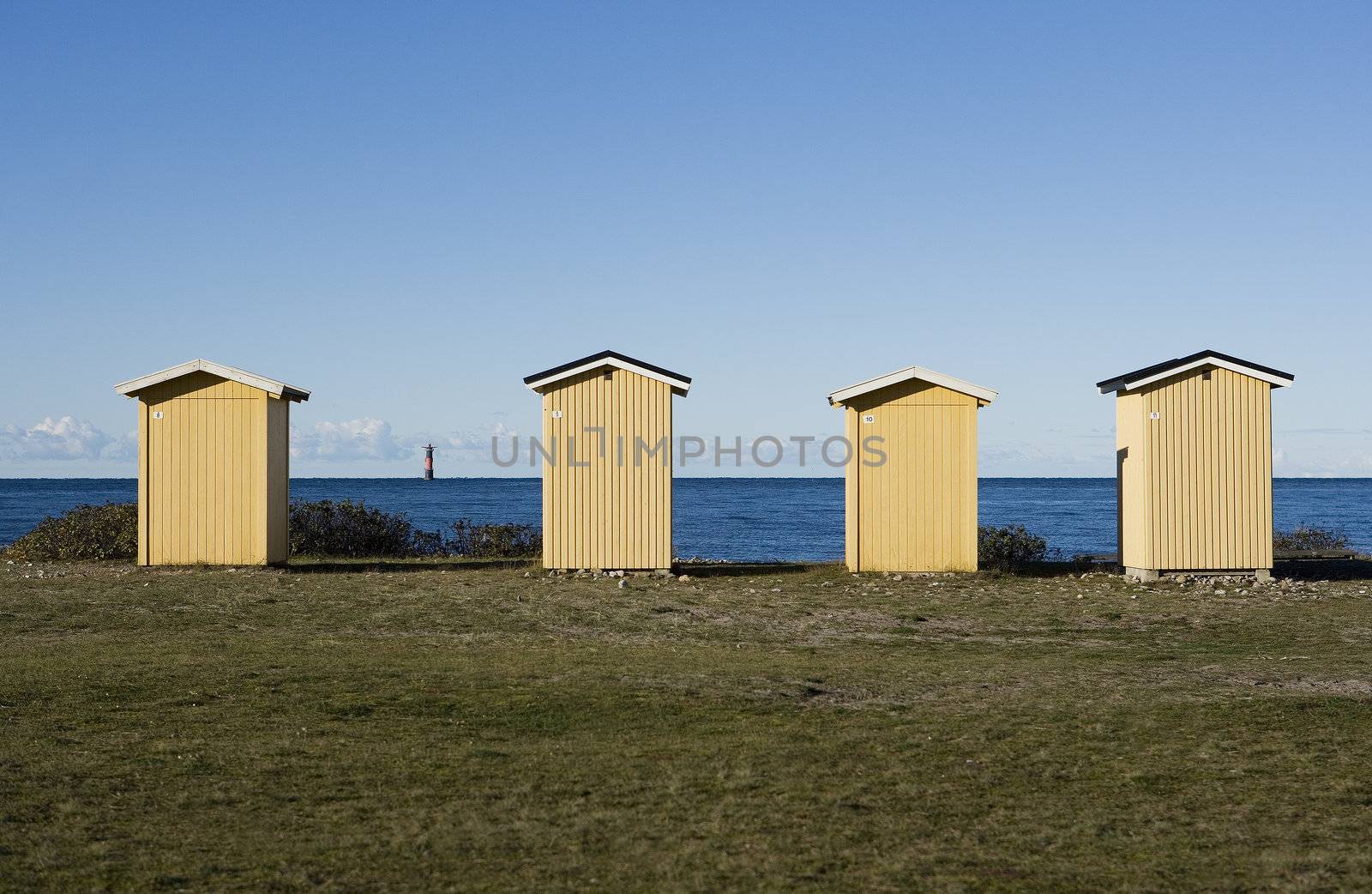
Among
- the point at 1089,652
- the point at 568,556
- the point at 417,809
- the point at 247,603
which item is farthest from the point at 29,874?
the point at 568,556

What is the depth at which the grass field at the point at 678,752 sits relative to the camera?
18.7 feet

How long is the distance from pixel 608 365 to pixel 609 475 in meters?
1.75

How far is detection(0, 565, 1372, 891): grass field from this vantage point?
5.69 m

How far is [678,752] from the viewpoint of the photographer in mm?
7871

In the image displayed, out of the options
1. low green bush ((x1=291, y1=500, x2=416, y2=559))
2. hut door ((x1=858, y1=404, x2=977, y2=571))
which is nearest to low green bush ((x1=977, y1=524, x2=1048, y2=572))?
hut door ((x1=858, y1=404, x2=977, y2=571))

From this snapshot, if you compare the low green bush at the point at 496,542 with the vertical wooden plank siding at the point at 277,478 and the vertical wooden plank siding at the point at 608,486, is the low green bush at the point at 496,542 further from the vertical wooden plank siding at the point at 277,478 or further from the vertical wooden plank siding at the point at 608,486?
the vertical wooden plank siding at the point at 608,486

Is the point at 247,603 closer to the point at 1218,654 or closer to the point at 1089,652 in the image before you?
the point at 1089,652

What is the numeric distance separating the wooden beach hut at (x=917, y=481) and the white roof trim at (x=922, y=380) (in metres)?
0.02

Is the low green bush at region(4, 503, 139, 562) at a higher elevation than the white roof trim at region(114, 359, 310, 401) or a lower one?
lower

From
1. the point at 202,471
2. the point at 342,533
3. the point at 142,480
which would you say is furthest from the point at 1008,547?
the point at 142,480

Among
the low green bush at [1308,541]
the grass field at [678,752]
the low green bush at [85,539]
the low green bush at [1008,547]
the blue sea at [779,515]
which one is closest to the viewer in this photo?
the grass field at [678,752]

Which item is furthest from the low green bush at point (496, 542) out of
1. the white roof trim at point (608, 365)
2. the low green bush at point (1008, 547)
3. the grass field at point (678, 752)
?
the grass field at point (678, 752)

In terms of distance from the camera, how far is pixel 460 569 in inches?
843

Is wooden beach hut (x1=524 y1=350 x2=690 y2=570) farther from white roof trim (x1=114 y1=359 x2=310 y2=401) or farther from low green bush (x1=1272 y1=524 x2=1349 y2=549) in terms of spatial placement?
low green bush (x1=1272 y1=524 x2=1349 y2=549)
